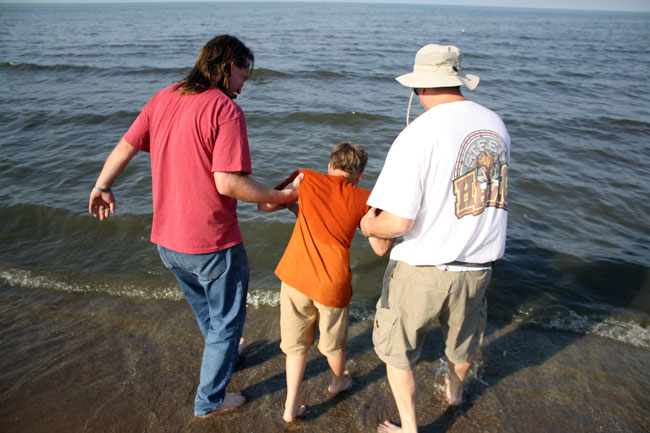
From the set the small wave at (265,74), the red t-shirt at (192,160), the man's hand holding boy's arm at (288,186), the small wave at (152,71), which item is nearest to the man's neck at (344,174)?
the man's hand holding boy's arm at (288,186)

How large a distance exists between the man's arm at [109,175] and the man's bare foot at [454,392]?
263 centimetres

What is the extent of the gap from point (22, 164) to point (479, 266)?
8.89 m

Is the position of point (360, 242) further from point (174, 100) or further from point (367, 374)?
point (174, 100)

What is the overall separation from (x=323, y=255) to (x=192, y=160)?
0.93 m

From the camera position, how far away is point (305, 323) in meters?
2.55

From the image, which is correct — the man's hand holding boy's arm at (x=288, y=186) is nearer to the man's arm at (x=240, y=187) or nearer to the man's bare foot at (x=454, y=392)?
the man's arm at (x=240, y=187)

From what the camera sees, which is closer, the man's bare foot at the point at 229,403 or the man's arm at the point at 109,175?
the man's arm at the point at 109,175

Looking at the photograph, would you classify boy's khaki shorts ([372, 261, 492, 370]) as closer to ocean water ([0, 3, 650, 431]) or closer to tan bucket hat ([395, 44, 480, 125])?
tan bucket hat ([395, 44, 480, 125])

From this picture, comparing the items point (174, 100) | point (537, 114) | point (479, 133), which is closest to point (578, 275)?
point (479, 133)

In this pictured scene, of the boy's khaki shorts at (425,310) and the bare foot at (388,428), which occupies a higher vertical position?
the boy's khaki shorts at (425,310)

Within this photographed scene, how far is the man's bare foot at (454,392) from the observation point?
285 centimetres

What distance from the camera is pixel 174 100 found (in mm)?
2217

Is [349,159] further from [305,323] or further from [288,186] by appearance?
[305,323]

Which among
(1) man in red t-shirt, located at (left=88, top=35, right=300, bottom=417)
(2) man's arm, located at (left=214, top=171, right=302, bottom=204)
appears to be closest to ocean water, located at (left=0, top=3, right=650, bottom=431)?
(1) man in red t-shirt, located at (left=88, top=35, right=300, bottom=417)
